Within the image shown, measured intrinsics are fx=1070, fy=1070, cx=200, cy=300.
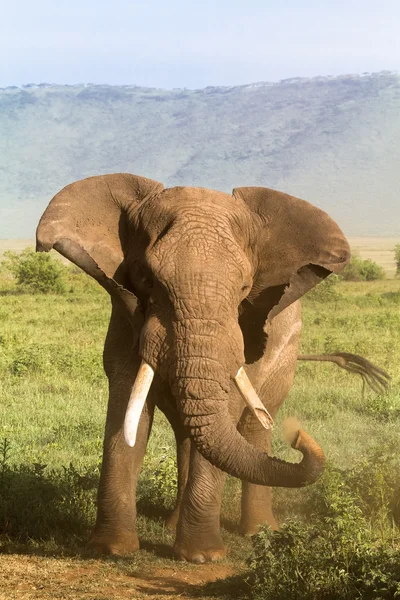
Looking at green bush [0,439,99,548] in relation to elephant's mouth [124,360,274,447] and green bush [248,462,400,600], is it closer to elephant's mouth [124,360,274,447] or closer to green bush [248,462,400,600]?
elephant's mouth [124,360,274,447]

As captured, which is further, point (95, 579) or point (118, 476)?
point (118, 476)

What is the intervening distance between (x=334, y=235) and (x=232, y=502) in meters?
2.92

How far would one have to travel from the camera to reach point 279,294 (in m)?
6.51

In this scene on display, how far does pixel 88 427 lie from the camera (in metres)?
11.0

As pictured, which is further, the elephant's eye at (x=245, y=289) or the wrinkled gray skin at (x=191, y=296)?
the elephant's eye at (x=245, y=289)

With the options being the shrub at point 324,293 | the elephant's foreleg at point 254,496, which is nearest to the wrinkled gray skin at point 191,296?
the elephant's foreleg at point 254,496

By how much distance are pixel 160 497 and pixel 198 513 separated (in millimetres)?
1683

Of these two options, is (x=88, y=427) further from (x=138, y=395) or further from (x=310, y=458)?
(x=310, y=458)

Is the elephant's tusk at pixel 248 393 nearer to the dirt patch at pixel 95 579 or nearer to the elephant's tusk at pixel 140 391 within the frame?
the elephant's tusk at pixel 140 391

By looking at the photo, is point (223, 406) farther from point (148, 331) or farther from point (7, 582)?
point (7, 582)

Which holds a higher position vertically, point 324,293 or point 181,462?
point 181,462

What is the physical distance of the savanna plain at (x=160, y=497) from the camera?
5590 mm

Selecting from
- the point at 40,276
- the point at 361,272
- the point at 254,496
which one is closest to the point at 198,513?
the point at 254,496

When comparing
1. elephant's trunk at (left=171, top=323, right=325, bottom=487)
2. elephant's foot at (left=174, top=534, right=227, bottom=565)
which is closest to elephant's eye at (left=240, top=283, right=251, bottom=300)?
elephant's trunk at (left=171, top=323, right=325, bottom=487)
